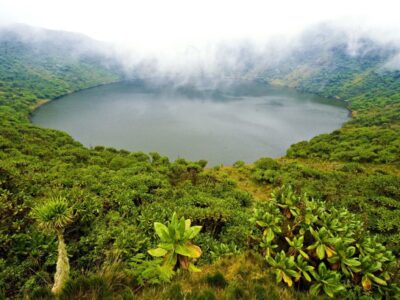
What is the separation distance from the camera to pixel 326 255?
3.52m

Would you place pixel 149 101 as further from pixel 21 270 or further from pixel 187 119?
pixel 21 270

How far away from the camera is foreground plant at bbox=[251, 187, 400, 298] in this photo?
3.19 m

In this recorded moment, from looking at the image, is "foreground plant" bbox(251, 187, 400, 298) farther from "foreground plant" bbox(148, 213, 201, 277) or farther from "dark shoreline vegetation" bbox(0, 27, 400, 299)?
"foreground plant" bbox(148, 213, 201, 277)

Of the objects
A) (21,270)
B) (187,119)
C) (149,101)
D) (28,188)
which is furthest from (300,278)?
(149,101)

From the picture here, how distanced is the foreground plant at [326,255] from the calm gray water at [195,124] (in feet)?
137

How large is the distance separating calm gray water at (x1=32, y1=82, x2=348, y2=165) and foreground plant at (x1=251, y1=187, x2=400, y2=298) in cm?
4180

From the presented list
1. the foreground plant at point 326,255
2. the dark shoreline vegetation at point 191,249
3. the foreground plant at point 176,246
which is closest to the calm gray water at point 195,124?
the dark shoreline vegetation at point 191,249

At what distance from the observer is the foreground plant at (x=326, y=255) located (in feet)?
10.5

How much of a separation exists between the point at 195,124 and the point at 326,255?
6822 centimetres

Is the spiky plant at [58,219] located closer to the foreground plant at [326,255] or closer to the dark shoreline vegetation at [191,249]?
the dark shoreline vegetation at [191,249]

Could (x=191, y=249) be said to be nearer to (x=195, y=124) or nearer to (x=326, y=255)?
(x=326, y=255)

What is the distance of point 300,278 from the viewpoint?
3.43 metres

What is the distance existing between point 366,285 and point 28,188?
41.0 feet

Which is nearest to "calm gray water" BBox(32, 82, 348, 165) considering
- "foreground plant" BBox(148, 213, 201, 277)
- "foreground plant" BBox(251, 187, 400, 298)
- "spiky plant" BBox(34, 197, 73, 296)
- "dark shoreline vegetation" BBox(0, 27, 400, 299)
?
"dark shoreline vegetation" BBox(0, 27, 400, 299)
